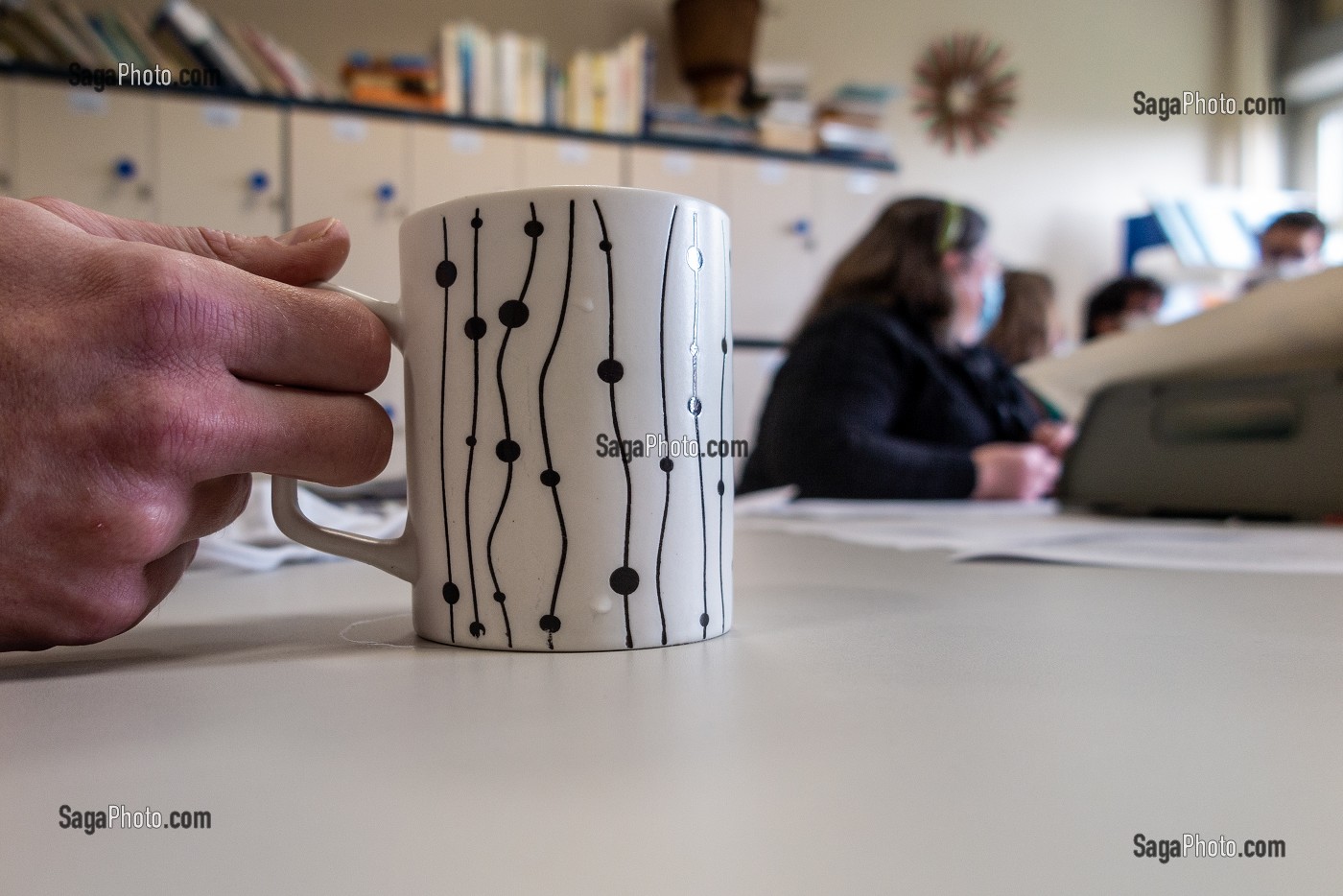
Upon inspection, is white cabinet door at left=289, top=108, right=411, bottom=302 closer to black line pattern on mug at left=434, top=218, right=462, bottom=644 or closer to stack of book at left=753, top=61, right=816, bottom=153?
stack of book at left=753, top=61, right=816, bottom=153

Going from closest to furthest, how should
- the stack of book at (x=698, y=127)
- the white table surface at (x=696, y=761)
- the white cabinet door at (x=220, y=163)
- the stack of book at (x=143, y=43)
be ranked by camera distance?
the white table surface at (x=696, y=761) < the stack of book at (x=143, y=43) < the white cabinet door at (x=220, y=163) < the stack of book at (x=698, y=127)

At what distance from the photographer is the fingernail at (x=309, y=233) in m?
0.36

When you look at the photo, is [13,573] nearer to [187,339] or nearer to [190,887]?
[187,339]

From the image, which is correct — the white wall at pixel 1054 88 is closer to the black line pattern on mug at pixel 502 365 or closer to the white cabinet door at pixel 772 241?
the white cabinet door at pixel 772 241

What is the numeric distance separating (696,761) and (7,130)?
8.86 feet

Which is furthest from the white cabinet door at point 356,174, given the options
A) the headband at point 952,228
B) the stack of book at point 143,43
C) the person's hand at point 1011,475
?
the person's hand at point 1011,475

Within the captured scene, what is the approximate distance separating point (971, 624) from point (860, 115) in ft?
9.67

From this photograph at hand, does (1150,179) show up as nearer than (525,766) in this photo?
No

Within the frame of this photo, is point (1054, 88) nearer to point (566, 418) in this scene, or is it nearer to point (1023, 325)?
point (1023, 325)

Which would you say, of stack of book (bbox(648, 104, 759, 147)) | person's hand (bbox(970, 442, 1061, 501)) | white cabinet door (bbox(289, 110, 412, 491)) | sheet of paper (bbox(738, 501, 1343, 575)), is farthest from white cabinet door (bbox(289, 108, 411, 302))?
sheet of paper (bbox(738, 501, 1343, 575))

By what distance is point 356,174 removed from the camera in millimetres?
2521

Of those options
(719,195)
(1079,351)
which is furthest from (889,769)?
(719,195)

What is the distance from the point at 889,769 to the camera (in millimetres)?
203

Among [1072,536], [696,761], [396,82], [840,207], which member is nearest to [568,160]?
[396,82]
